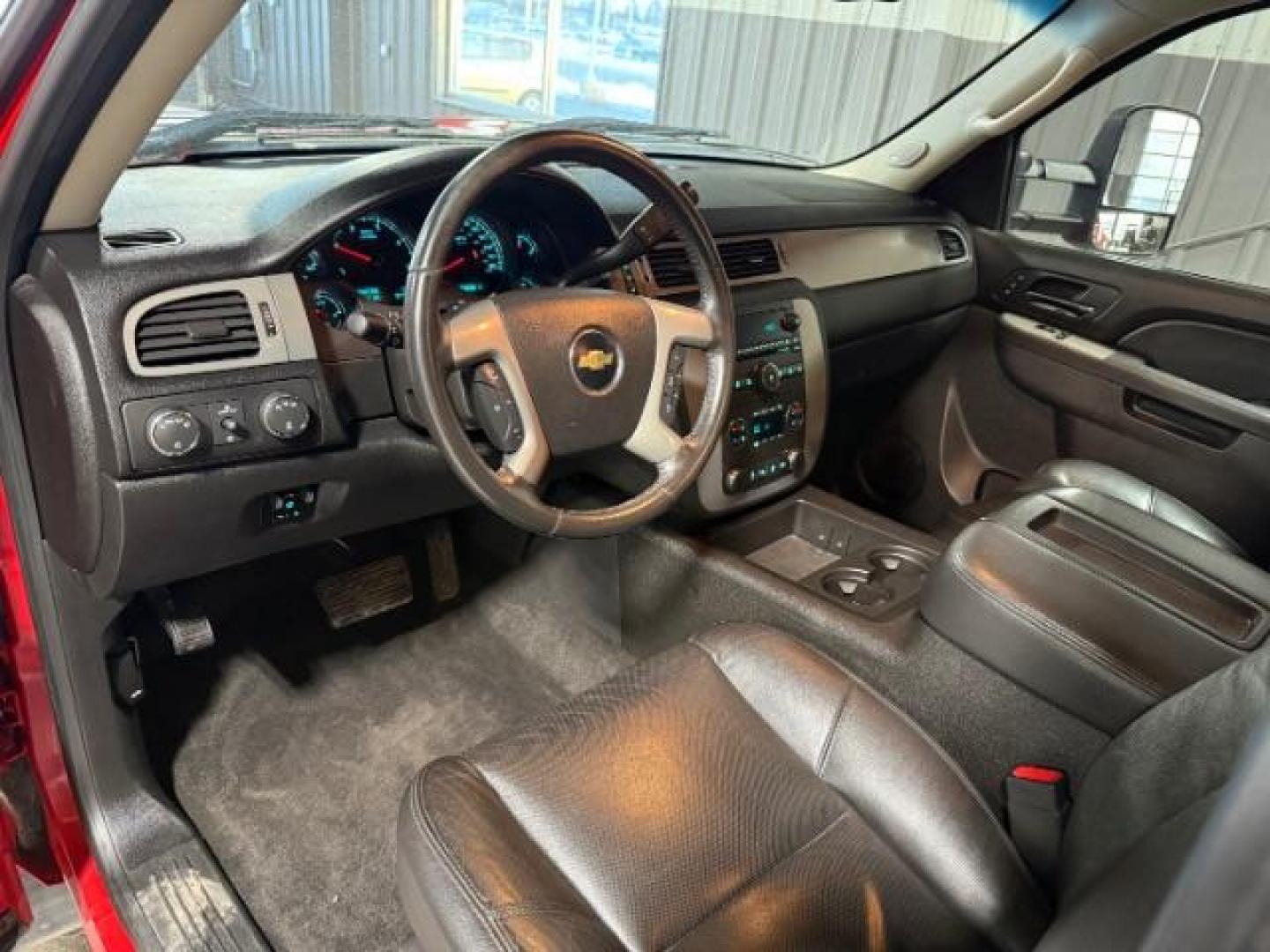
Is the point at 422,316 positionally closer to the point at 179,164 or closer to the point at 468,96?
the point at 179,164

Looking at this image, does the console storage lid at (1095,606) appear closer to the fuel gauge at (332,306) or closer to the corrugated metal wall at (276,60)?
the fuel gauge at (332,306)

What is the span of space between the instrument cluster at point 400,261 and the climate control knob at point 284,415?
0.38 ft

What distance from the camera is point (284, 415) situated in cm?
117

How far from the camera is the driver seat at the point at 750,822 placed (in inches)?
34.7

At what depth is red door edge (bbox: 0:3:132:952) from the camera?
4.37ft

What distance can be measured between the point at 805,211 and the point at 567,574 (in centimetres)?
90

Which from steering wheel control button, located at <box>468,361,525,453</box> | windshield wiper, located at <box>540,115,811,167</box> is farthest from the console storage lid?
windshield wiper, located at <box>540,115,811,167</box>

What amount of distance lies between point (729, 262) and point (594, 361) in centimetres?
66

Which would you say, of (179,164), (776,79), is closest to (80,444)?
(179,164)

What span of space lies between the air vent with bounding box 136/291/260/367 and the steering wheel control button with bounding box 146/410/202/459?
6 centimetres

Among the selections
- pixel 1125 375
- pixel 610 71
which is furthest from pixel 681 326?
pixel 610 71

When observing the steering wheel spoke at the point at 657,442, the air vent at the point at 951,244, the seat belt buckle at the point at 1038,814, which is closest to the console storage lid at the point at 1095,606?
the seat belt buckle at the point at 1038,814

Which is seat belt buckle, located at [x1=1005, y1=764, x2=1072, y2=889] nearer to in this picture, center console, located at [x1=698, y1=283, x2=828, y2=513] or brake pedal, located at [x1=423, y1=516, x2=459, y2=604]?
center console, located at [x1=698, y1=283, x2=828, y2=513]

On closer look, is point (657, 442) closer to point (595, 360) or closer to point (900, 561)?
point (595, 360)
